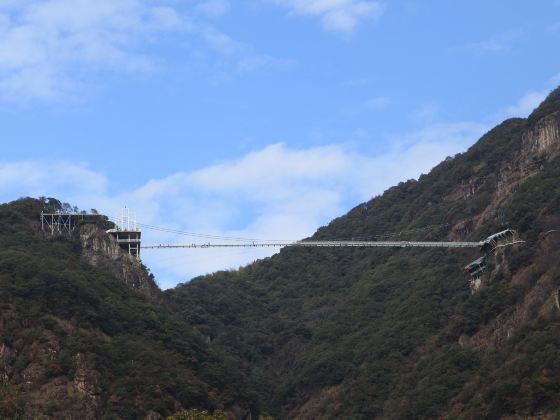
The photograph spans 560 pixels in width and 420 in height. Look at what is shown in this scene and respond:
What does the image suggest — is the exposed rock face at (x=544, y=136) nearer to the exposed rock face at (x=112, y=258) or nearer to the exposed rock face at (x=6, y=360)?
the exposed rock face at (x=112, y=258)

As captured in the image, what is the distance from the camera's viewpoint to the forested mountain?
199 ft

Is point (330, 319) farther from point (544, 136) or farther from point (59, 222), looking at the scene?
point (59, 222)

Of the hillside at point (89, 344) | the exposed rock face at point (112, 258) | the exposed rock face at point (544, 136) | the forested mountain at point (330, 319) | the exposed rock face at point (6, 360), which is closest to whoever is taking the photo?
the hillside at point (89, 344)

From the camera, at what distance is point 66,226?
78562 mm

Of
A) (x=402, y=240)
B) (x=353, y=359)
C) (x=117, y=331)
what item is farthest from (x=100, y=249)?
(x=402, y=240)

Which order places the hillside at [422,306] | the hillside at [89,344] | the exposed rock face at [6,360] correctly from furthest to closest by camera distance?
the hillside at [422,306] → the exposed rock face at [6,360] → the hillside at [89,344]

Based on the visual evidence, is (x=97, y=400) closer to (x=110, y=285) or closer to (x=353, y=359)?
(x=110, y=285)

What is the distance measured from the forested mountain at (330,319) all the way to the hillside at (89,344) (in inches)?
4.3

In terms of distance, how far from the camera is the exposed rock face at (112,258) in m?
76.9

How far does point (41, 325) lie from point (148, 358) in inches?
230

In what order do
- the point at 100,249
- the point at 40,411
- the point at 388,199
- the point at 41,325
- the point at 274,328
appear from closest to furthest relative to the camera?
the point at 40,411 → the point at 41,325 → the point at 100,249 → the point at 274,328 → the point at 388,199

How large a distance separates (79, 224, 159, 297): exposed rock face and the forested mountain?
0.38ft

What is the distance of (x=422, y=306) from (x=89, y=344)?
2861 centimetres

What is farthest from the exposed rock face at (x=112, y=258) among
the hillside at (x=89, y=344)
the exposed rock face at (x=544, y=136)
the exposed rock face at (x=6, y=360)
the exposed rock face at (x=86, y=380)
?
the exposed rock face at (x=544, y=136)
